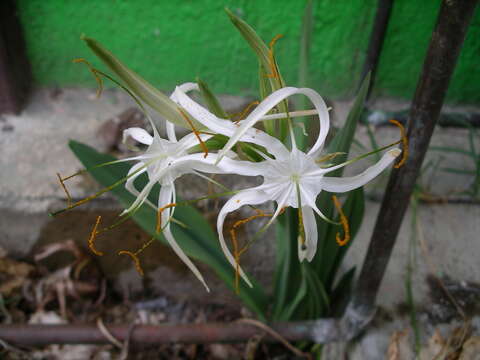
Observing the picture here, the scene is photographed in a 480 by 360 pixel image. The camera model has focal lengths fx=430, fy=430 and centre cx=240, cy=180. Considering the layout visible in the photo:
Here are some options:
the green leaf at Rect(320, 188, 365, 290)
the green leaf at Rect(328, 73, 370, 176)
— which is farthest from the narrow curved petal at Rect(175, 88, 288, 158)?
the green leaf at Rect(320, 188, 365, 290)

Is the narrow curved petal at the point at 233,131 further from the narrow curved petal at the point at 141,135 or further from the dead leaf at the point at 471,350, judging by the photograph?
the dead leaf at the point at 471,350

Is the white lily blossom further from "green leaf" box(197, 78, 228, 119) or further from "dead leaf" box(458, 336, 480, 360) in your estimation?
"dead leaf" box(458, 336, 480, 360)

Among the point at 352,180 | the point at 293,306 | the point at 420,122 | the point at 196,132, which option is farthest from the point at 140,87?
the point at 293,306

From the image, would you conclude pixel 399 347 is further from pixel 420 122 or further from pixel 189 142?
pixel 189 142

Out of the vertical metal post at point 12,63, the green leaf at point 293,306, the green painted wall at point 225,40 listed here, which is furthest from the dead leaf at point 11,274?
the green leaf at point 293,306

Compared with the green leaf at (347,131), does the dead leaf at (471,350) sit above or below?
below
